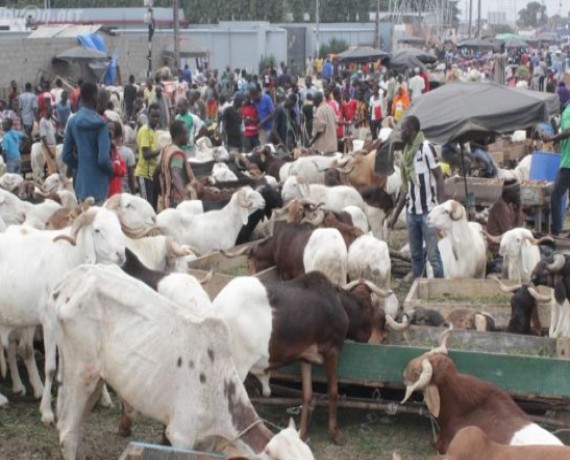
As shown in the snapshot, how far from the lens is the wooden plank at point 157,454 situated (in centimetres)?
573

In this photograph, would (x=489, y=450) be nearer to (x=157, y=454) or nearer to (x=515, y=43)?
(x=157, y=454)

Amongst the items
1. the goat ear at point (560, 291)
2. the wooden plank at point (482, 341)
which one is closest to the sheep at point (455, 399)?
the wooden plank at point (482, 341)

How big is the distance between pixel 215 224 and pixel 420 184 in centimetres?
238

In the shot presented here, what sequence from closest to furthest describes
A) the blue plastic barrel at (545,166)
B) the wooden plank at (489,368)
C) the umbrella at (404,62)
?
the wooden plank at (489,368), the blue plastic barrel at (545,166), the umbrella at (404,62)

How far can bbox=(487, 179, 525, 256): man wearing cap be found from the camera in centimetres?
1205

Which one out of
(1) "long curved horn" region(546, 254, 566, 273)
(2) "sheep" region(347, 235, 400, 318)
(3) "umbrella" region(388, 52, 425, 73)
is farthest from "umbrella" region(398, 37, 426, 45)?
(1) "long curved horn" region(546, 254, 566, 273)

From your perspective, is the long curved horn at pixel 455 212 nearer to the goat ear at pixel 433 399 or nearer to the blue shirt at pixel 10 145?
the goat ear at pixel 433 399

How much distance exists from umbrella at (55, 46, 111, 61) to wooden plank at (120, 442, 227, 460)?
24971 mm

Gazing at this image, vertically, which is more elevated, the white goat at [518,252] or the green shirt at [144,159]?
the green shirt at [144,159]

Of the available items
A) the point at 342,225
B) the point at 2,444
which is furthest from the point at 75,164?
the point at 2,444

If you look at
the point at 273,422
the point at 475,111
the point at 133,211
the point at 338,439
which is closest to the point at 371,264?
the point at 133,211

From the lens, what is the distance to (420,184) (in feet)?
36.1

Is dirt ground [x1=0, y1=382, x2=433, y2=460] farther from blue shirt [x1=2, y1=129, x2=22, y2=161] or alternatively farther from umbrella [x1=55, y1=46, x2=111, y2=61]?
umbrella [x1=55, y1=46, x2=111, y2=61]

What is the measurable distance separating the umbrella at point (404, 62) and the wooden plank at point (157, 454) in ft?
84.2
